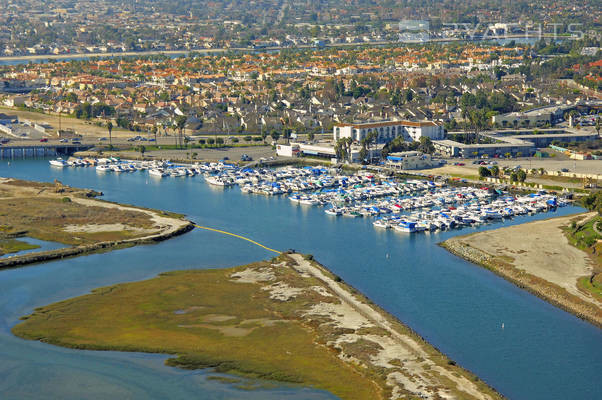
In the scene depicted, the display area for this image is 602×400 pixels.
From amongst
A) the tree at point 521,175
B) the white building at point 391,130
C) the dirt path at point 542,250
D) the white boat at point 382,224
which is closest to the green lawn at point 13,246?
the white boat at point 382,224

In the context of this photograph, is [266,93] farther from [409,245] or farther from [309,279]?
[309,279]

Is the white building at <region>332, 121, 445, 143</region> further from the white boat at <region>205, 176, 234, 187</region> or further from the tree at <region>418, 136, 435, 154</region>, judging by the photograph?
the white boat at <region>205, 176, 234, 187</region>

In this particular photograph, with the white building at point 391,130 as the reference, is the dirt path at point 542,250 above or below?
below

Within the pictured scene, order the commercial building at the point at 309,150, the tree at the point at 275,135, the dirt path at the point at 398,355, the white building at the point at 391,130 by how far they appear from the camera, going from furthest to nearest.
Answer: the tree at the point at 275,135
the white building at the point at 391,130
the commercial building at the point at 309,150
the dirt path at the point at 398,355

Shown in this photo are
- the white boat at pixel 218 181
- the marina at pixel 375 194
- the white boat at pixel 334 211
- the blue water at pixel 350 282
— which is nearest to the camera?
the blue water at pixel 350 282

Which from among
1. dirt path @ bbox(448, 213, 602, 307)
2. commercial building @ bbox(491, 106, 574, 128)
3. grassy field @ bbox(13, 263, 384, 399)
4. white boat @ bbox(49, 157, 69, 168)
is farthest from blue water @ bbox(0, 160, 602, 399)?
commercial building @ bbox(491, 106, 574, 128)

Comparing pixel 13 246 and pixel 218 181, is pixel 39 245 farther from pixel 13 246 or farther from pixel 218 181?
pixel 218 181

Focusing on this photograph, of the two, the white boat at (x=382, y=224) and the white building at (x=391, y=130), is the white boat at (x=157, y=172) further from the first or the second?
the white boat at (x=382, y=224)
